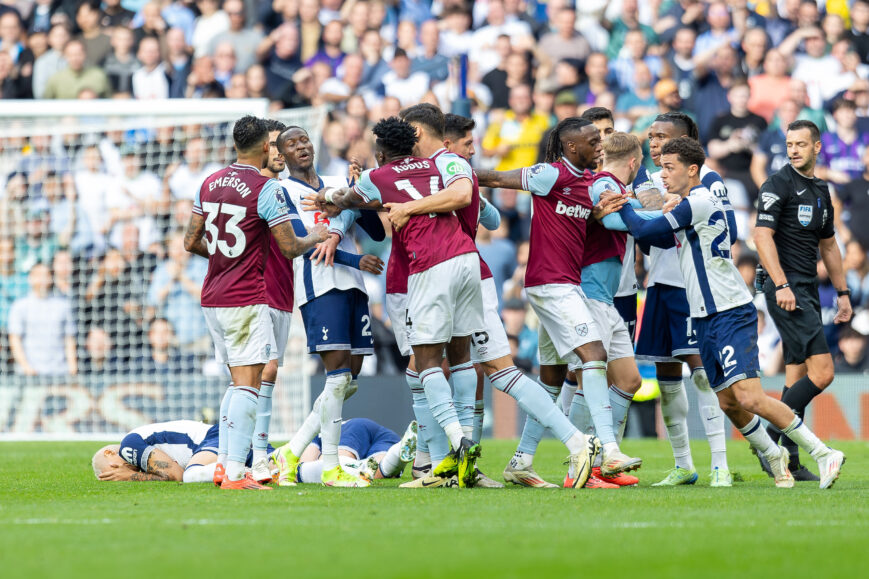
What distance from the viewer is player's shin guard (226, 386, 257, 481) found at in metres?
7.48

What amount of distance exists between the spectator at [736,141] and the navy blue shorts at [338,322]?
913cm

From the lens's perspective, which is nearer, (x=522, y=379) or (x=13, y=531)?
(x=13, y=531)

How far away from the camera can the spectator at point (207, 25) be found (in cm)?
2016

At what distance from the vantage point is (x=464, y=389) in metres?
7.77

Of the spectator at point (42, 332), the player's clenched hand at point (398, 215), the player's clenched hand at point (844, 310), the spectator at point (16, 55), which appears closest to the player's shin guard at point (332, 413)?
the player's clenched hand at point (398, 215)

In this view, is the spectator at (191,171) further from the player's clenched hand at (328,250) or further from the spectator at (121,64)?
the player's clenched hand at (328,250)

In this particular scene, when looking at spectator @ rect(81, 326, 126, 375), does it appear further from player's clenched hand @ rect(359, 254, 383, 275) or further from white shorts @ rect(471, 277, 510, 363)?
white shorts @ rect(471, 277, 510, 363)

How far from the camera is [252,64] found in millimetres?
19750

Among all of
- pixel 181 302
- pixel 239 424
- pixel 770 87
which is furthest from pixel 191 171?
pixel 239 424

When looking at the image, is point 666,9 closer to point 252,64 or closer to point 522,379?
point 252,64

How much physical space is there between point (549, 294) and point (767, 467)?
8.37 ft

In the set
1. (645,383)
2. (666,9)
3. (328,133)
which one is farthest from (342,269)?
(666,9)

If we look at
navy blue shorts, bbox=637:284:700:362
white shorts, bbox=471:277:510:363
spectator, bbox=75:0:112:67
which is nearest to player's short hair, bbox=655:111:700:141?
navy blue shorts, bbox=637:284:700:362

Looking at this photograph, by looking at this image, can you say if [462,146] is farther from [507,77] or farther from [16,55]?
[16,55]
